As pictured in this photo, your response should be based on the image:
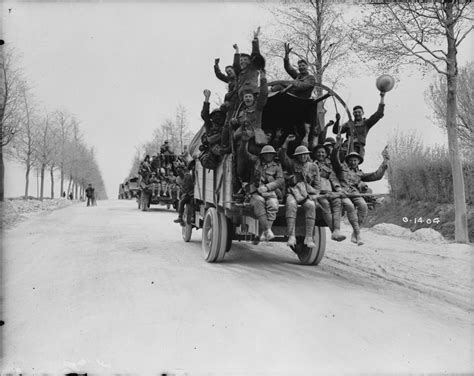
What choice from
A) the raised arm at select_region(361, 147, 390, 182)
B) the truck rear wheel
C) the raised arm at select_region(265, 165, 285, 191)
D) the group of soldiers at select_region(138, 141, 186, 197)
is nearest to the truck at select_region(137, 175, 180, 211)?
the group of soldiers at select_region(138, 141, 186, 197)

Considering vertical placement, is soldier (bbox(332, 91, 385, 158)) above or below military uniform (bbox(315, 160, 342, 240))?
above

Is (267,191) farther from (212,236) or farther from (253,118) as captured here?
(212,236)

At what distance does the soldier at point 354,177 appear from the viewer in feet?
19.1

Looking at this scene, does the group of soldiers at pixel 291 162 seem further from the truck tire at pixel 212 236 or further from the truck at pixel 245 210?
the truck tire at pixel 212 236

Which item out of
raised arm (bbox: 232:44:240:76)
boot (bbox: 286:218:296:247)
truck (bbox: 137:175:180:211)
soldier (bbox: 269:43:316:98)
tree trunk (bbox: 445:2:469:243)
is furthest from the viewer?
truck (bbox: 137:175:180:211)

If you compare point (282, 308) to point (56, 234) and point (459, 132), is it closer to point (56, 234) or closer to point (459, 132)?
point (56, 234)

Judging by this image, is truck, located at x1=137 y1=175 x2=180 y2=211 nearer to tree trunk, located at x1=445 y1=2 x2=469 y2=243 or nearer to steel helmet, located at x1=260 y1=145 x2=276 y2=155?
tree trunk, located at x1=445 y1=2 x2=469 y2=243

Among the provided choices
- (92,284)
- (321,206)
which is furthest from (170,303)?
(321,206)

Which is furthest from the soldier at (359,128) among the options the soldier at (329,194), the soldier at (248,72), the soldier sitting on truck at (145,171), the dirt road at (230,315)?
the soldier sitting on truck at (145,171)

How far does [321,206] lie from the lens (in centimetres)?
580

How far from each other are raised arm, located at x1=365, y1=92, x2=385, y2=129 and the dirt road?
7.37 feet

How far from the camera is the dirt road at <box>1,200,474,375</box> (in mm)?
3588

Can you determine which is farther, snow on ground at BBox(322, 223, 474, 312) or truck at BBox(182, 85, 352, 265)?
truck at BBox(182, 85, 352, 265)

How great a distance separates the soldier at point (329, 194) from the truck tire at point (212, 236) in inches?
74.9
